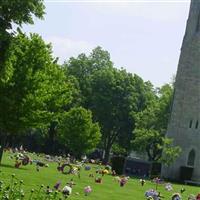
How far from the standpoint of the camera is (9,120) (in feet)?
102

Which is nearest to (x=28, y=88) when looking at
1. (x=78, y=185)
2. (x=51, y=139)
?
(x=78, y=185)

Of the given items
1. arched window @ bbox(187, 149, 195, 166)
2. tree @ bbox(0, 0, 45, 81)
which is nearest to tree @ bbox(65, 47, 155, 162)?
arched window @ bbox(187, 149, 195, 166)

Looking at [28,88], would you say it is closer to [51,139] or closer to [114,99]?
[114,99]

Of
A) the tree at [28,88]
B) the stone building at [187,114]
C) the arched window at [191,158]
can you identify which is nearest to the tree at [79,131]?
the stone building at [187,114]

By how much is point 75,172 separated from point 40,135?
51732 mm

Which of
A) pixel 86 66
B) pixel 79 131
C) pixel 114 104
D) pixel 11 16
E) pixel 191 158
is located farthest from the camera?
pixel 86 66

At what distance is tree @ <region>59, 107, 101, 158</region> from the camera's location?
6556 centimetres

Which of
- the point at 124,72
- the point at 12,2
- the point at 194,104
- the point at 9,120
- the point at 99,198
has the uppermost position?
the point at 124,72

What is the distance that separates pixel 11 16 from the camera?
1761cm

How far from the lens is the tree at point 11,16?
16.9m

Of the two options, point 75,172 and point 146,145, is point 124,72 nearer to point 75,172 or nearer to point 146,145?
point 146,145

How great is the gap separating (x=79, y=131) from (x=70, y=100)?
2659 centimetres

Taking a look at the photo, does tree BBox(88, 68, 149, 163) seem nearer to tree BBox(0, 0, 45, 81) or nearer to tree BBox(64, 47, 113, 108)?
tree BBox(64, 47, 113, 108)

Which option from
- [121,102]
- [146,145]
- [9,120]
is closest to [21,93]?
[9,120]
